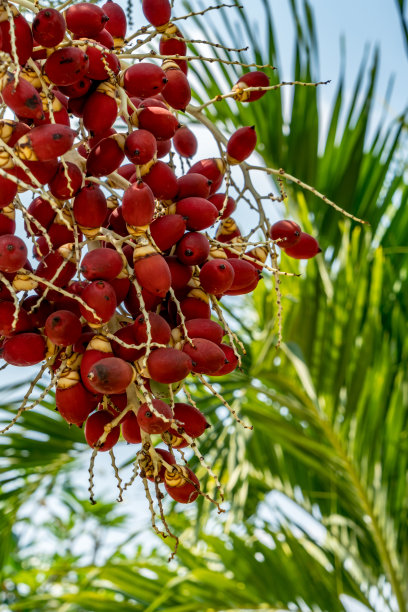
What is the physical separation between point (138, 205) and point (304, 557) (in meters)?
1.52

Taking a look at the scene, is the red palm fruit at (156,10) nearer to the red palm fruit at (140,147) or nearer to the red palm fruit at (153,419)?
the red palm fruit at (140,147)

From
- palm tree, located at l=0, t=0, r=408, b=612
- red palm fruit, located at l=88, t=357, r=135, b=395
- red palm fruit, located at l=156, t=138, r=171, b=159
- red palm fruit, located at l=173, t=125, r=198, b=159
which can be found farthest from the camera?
palm tree, located at l=0, t=0, r=408, b=612

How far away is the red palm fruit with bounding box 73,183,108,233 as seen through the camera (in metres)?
0.63

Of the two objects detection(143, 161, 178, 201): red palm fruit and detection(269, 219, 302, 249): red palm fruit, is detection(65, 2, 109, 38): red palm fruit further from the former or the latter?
detection(269, 219, 302, 249): red palm fruit

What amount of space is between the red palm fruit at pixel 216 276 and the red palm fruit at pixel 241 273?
5 cm

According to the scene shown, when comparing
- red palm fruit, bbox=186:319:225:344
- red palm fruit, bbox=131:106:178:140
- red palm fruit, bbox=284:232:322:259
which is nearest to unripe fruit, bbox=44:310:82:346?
red palm fruit, bbox=186:319:225:344

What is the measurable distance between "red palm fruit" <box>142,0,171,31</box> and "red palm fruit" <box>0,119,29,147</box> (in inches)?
11.6

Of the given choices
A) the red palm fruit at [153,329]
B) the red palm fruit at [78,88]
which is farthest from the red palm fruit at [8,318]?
the red palm fruit at [78,88]

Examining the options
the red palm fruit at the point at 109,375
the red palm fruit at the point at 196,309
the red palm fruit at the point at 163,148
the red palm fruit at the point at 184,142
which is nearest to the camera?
the red palm fruit at the point at 109,375

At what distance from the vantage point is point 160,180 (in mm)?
671

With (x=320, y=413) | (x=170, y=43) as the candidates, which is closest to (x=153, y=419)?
(x=170, y=43)

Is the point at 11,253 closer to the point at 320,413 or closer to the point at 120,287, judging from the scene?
the point at 120,287

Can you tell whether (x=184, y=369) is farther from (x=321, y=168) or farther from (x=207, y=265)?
(x=321, y=168)

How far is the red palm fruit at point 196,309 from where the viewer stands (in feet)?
2.17
